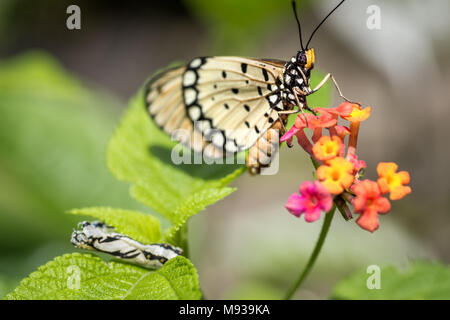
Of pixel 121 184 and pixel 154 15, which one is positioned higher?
pixel 154 15

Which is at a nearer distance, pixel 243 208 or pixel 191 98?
pixel 191 98

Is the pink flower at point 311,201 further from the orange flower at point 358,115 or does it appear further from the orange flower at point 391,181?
the orange flower at point 358,115

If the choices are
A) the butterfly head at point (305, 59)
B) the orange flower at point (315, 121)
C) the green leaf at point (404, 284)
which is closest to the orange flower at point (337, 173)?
the orange flower at point (315, 121)

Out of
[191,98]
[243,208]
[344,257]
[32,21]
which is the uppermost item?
[32,21]

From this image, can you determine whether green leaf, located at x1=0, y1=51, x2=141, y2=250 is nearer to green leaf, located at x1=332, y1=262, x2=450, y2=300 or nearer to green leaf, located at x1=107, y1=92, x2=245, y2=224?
green leaf, located at x1=107, y1=92, x2=245, y2=224

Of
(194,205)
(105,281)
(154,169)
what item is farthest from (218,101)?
(105,281)
